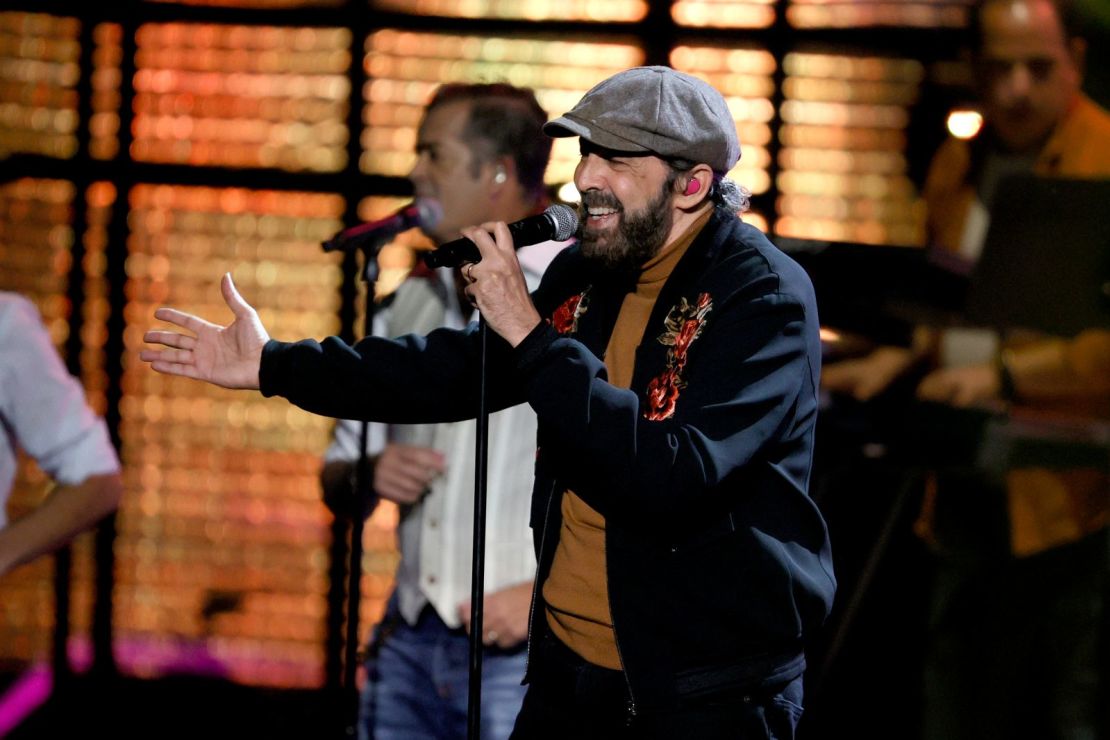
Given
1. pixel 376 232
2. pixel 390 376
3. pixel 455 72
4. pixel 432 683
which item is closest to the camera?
pixel 390 376

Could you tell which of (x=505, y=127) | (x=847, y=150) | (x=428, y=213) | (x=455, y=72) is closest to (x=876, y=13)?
(x=847, y=150)

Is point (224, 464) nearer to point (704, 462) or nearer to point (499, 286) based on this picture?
point (499, 286)

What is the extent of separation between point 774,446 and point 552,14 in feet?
9.41

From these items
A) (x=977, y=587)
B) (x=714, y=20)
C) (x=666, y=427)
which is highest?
(x=714, y=20)

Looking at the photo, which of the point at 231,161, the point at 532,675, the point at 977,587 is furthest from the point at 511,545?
the point at 231,161

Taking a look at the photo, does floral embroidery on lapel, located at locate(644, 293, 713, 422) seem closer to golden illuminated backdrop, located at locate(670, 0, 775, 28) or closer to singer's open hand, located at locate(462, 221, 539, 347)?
singer's open hand, located at locate(462, 221, 539, 347)

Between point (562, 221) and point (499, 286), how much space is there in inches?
7.2

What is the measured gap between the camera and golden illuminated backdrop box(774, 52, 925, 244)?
4.49 meters

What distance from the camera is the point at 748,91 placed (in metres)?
4.66

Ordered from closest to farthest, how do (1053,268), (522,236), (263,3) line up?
(522,236) → (1053,268) → (263,3)

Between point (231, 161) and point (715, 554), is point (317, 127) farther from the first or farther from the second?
point (715, 554)

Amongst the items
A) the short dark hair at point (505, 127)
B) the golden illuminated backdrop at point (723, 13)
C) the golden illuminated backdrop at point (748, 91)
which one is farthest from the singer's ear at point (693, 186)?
the golden illuminated backdrop at point (723, 13)

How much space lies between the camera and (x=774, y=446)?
2.24 metres

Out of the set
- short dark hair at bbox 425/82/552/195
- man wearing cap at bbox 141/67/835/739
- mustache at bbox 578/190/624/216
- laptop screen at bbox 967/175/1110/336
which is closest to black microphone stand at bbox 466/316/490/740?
man wearing cap at bbox 141/67/835/739
